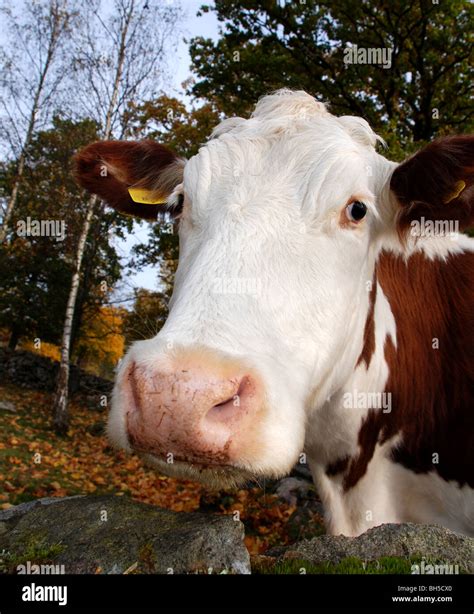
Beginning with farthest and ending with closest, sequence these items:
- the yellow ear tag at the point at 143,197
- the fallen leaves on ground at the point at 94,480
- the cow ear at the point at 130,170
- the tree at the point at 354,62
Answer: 1. the tree at the point at 354,62
2. the fallen leaves on ground at the point at 94,480
3. the yellow ear tag at the point at 143,197
4. the cow ear at the point at 130,170

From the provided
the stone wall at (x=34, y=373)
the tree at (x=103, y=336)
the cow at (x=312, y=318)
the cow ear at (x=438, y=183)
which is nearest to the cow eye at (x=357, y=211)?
the cow at (x=312, y=318)

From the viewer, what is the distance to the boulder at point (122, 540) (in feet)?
7.18

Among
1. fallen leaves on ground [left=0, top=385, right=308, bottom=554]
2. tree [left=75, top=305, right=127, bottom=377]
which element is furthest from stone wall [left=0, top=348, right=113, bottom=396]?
fallen leaves on ground [left=0, top=385, right=308, bottom=554]

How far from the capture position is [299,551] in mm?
2340

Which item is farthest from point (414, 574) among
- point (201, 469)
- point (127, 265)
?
point (127, 265)

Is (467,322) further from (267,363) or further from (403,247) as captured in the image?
(267,363)

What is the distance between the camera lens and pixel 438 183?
273 centimetres

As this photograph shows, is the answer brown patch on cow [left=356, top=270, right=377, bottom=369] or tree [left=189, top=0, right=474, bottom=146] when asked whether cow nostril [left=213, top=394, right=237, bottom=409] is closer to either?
brown patch on cow [left=356, top=270, right=377, bottom=369]

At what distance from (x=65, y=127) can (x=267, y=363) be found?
49.0ft

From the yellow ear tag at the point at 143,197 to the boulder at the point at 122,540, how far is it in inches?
79.2

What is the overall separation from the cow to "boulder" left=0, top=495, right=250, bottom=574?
2.12ft

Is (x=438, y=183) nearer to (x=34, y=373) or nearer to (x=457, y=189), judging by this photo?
(x=457, y=189)

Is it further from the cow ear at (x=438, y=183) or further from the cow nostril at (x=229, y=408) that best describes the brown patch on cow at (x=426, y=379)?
the cow nostril at (x=229, y=408)

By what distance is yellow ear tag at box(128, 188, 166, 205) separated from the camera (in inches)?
141
